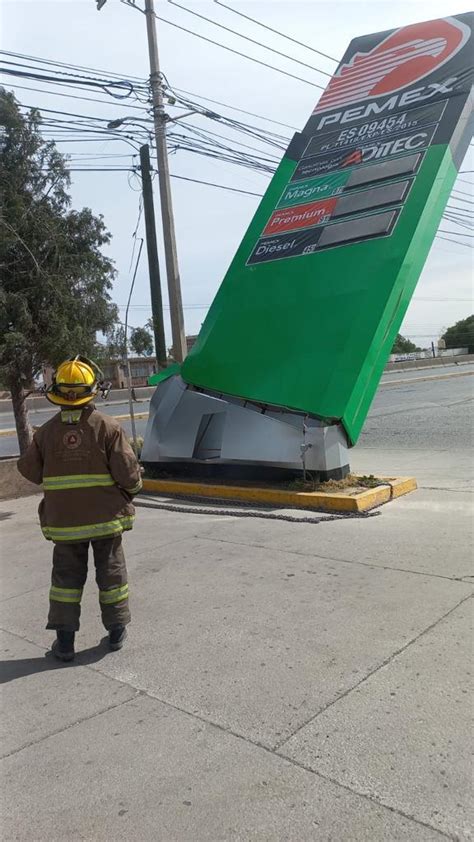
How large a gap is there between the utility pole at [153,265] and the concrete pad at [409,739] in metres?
9.80

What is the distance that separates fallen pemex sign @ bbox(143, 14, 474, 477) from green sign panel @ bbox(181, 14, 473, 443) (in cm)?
2

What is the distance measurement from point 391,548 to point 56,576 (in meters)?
A: 2.92

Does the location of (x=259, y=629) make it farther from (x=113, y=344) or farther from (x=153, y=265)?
(x=153, y=265)

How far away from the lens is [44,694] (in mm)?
3449

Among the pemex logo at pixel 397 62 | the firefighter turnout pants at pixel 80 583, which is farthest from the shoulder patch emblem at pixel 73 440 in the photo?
the pemex logo at pixel 397 62

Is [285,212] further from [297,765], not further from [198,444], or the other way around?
[297,765]

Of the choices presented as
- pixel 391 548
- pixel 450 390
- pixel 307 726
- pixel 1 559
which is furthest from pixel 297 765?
pixel 450 390

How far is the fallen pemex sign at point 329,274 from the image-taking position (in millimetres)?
7977

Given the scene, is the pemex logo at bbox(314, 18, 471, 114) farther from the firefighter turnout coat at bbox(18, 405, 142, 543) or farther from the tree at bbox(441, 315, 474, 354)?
the tree at bbox(441, 315, 474, 354)

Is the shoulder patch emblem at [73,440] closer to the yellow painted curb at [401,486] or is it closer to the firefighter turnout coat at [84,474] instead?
the firefighter turnout coat at [84,474]

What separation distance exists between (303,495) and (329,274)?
121 inches

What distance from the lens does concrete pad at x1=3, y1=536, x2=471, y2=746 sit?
3223mm

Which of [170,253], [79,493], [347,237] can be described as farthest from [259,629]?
[170,253]

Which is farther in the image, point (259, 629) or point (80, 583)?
point (259, 629)
